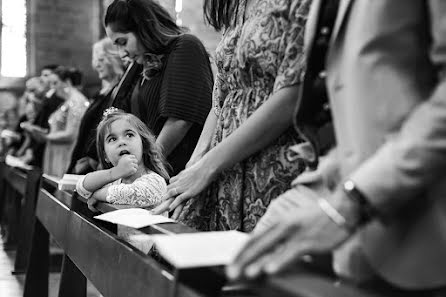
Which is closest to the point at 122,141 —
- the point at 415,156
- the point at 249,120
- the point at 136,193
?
the point at 136,193

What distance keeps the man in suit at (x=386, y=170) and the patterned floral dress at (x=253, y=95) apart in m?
0.68

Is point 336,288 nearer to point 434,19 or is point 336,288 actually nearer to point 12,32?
point 434,19

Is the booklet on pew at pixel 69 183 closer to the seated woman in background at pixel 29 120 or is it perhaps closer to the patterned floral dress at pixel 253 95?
the patterned floral dress at pixel 253 95

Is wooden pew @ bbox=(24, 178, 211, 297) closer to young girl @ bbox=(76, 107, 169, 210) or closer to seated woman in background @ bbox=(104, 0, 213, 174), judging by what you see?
young girl @ bbox=(76, 107, 169, 210)

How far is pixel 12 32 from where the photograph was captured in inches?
723

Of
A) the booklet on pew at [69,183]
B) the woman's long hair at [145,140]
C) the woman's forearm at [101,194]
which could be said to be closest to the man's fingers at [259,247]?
the woman's forearm at [101,194]

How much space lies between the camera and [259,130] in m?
1.90

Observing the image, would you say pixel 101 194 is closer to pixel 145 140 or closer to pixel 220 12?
pixel 145 140

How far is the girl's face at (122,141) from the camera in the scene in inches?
128

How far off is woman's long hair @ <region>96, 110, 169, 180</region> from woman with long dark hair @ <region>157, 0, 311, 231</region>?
0.98m

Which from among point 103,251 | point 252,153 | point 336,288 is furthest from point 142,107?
point 336,288

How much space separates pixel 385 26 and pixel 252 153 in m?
0.89

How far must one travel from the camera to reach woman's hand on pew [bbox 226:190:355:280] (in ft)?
3.51

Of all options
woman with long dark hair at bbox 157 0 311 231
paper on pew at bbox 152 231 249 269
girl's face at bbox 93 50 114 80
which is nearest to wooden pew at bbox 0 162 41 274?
girl's face at bbox 93 50 114 80
